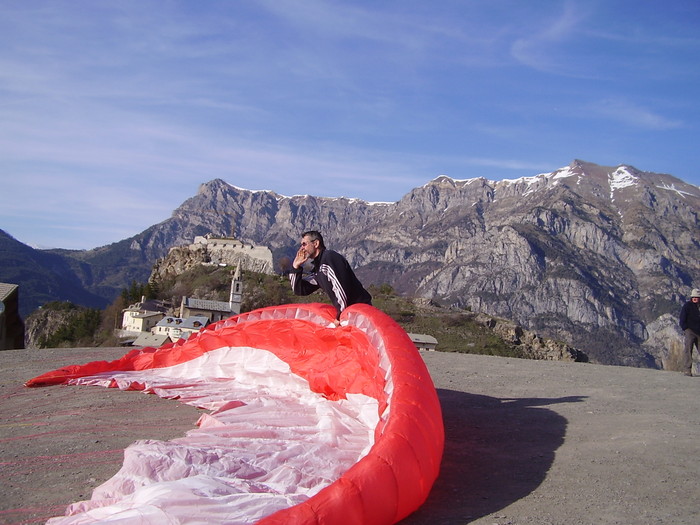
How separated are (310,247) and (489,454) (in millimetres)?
3123

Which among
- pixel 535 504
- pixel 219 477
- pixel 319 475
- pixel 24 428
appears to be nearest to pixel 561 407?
pixel 535 504

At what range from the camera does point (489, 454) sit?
6223mm

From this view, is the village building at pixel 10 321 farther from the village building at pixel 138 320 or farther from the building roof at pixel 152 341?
the village building at pixel 138 320

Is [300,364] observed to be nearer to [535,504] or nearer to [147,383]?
[147,383]

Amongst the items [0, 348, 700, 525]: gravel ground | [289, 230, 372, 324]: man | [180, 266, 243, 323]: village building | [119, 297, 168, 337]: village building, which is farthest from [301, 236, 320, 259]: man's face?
[119, 297, 168, 337]: village building

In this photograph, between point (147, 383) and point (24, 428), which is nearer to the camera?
point (24, 428)

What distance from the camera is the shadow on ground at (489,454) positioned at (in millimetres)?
4719

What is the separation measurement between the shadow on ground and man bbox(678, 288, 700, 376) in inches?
200

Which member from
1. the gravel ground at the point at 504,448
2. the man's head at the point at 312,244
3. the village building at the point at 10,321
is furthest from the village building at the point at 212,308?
the man's head at the point at 312,244

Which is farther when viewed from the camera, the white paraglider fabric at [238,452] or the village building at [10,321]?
the village building at [10,321]

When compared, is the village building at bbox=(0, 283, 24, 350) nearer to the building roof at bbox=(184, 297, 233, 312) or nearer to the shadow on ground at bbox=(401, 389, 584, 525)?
the shadow on ground at bbox=(401, 389, 584, 525)

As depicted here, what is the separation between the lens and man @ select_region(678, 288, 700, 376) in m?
12.7

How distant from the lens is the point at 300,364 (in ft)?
26.7

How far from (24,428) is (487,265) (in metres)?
178
